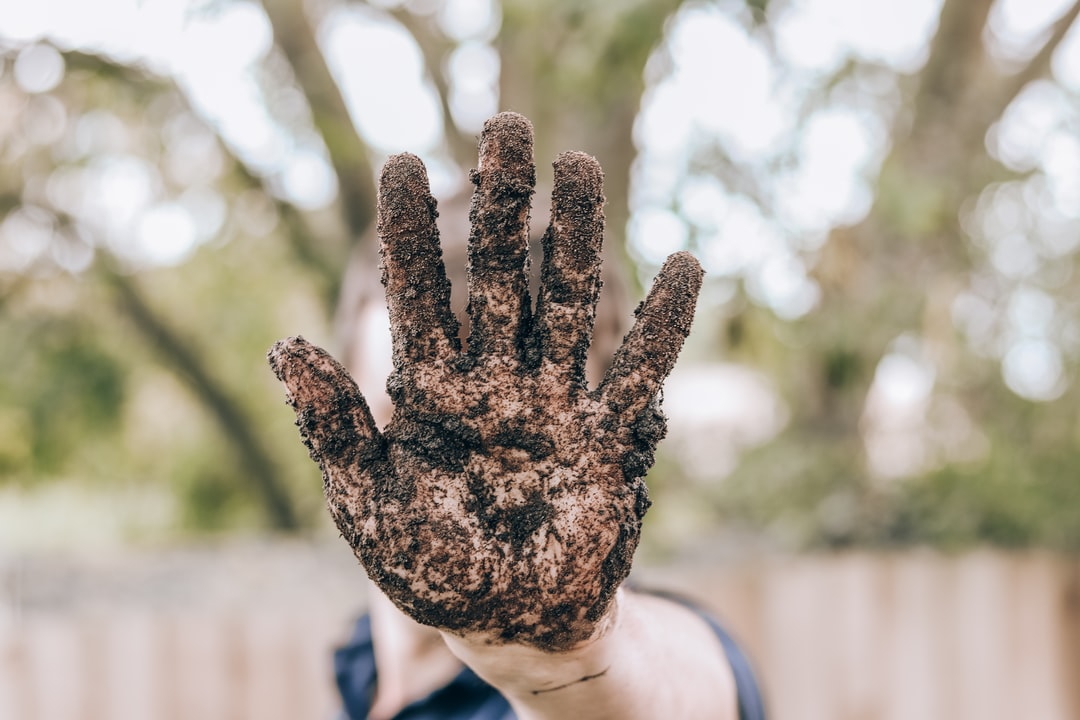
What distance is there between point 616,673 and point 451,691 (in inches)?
23.5

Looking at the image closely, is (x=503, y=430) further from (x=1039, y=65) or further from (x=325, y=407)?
(x=1039, y=65)

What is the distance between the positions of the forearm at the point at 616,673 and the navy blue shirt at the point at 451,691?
0.33ft

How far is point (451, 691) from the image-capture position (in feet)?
4.88

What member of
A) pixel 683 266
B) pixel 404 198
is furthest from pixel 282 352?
pixel 683 266

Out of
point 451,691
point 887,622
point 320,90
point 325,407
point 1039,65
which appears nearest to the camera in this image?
point 325,407

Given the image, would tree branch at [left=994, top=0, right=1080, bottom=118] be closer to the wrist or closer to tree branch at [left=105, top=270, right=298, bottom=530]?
the wrist

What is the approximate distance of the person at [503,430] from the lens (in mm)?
848

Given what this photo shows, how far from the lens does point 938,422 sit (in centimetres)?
388

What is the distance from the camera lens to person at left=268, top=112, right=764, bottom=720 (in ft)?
2.78

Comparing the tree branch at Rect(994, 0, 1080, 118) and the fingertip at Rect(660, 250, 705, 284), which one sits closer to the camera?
the fingertip at Rect(660, 250, 705, 284)

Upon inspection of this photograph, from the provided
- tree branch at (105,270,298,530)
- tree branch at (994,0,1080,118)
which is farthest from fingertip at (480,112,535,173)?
tree branch at (105,270,298,530)

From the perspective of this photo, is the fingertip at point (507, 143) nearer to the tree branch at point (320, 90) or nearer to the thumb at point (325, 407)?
the thumb at point (325, 407)

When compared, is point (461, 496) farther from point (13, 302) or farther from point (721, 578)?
point (13, 302)

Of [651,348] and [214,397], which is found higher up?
[214,397]
